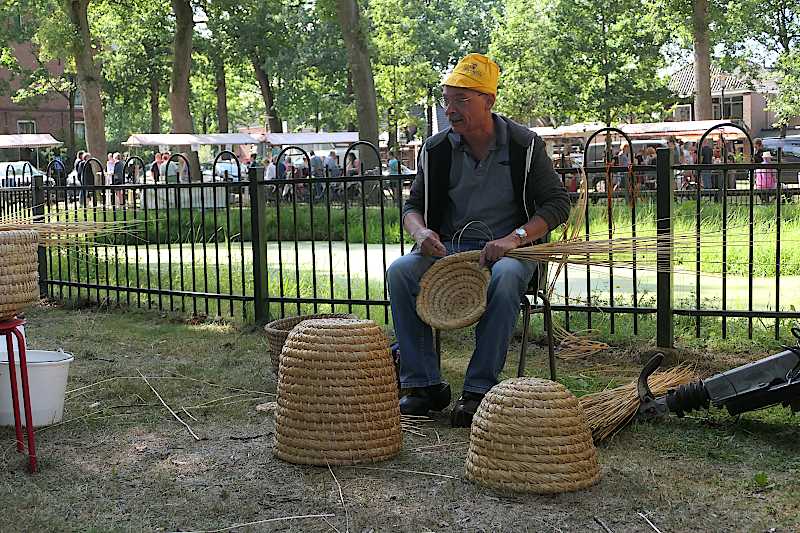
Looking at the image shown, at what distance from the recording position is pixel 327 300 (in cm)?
696

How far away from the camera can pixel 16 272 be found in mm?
3695

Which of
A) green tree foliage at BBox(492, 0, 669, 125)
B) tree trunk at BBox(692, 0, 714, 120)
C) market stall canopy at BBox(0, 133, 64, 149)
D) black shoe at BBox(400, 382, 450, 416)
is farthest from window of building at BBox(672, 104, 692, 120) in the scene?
black shoe at BBox(400, 382, 450, 416)

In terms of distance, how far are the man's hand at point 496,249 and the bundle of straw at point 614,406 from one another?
2.38ft

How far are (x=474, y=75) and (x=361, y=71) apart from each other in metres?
15.2

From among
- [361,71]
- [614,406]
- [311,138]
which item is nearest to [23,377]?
[614,406]

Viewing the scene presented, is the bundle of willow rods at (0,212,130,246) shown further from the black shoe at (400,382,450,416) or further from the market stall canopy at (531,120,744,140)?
the market stall canopy at (531,120,744,140)

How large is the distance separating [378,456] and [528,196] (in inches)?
58.4

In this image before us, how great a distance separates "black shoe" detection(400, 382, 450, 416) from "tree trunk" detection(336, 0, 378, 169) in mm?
14716

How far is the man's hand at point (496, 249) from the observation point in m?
4.29

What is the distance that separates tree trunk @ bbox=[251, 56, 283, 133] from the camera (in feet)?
120

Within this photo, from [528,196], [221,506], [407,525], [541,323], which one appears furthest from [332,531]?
[541,323]

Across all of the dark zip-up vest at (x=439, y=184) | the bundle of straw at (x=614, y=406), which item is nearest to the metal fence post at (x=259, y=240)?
the dark zip-up vest at (x=439, y=184)

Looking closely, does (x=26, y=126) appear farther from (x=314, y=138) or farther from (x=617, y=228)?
(x=617, y=228)

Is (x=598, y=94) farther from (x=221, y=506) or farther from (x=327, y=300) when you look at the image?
(x=221, y=506)
